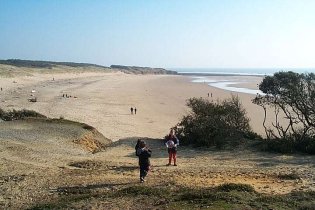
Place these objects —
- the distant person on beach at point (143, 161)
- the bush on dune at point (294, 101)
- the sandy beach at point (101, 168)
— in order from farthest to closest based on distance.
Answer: the bush on dune at point (294, 101) → the distant person on beach at point (143, 161) → the sandy beach at point (101, 168)

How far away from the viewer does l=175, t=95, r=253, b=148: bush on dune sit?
22359mm

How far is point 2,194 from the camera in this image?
39.9ft

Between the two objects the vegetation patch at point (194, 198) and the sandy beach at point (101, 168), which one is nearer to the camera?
the vegetation patch at point (194, 198)

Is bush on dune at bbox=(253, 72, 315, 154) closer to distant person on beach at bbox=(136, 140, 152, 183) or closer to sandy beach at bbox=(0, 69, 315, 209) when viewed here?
sandy beach at bbox=(0, 69, 315, 209)

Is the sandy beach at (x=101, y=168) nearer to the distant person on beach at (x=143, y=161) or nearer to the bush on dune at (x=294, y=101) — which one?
the distant person on beach at (x=143, y=161)

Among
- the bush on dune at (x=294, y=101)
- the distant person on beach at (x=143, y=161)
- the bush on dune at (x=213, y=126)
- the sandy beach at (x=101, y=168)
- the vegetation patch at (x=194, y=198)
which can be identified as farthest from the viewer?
the bush on dune at (x=213, y=126)

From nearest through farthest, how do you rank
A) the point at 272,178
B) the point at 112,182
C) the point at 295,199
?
the point at 295,199 < the point at 112,182 < the point at 272,178

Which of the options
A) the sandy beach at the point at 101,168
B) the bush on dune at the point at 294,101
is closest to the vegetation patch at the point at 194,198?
the sandy beach at the point at 101,168

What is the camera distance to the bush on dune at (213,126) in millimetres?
22359

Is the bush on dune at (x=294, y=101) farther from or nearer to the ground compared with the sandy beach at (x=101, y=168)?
farther from the ground

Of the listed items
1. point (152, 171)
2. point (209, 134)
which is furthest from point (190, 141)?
point (152, 171)

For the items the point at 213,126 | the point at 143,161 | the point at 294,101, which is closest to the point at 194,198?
the point at 143,161

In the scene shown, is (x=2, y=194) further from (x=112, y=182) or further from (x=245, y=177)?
(x=245, y=177)

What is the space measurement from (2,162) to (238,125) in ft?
43.8
